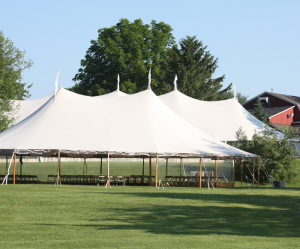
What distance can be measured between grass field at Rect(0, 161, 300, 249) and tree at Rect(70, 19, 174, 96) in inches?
1202

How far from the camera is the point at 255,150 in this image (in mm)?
27812

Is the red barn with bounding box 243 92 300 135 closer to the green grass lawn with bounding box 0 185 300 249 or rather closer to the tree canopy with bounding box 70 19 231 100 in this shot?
the tree canopy with bounding box 70 19 231 100

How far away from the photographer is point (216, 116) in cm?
3175

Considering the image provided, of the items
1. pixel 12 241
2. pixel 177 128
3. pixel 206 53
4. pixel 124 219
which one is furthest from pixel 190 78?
pixel 12 241

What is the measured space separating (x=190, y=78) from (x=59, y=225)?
39435mm

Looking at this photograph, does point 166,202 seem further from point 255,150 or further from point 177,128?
point 255,150

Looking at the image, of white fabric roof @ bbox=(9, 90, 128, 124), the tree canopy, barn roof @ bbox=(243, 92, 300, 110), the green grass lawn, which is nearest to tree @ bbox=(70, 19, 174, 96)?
the tree canopy

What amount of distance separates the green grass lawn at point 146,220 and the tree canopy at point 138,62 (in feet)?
101

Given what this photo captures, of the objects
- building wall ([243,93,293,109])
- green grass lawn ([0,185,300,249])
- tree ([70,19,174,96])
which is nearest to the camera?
green grass lawn ([0,185,300,249])

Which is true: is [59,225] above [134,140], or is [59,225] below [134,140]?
below

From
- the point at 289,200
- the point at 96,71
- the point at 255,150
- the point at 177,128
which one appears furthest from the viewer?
the point at 96,71

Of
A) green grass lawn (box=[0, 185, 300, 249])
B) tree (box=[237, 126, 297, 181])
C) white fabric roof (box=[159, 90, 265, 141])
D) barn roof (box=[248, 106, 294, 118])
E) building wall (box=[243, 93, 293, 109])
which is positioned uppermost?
building wall (box=[243, 93, 293, 109])

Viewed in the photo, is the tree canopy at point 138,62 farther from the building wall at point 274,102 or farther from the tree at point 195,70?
the building wall at point 274,102

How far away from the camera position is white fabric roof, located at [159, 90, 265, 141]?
99.3ft
